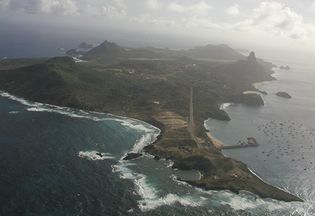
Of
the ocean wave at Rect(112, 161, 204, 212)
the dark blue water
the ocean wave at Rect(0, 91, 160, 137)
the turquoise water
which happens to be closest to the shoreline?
the dark blue water

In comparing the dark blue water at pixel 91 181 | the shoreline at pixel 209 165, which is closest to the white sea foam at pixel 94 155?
the dark blue water at pixel 91 181

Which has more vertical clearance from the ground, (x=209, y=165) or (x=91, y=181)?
(x=209, y=165)

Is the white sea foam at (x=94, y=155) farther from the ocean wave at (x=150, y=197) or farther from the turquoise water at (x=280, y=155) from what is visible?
the turquoise water at (x=280, y=155)

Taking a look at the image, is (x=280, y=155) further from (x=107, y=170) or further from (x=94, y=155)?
(x=94, y=155)

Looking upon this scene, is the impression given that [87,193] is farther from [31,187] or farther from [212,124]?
[212,124]

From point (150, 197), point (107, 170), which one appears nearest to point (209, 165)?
point (150, 197)
